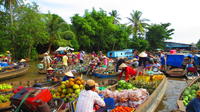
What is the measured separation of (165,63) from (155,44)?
2167 centimetres

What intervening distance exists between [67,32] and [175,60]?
17.0 m

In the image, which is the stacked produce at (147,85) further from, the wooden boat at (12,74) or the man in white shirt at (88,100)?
the wooden boat at (12,74)

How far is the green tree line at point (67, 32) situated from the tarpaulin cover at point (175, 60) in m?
15.4

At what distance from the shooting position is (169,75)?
43.8 feet

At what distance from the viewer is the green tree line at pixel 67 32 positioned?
2117 centimetres

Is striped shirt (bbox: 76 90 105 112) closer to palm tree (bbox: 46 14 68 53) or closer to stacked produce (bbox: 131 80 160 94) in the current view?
stacked produce (bbox: 131 80 160 94)

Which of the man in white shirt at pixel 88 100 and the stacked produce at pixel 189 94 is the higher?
the man in white shirt at pixel 88 100

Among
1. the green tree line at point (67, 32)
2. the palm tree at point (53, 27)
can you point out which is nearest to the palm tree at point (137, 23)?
the green tree line at point (67, 32)

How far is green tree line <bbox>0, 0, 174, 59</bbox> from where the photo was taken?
834 inches

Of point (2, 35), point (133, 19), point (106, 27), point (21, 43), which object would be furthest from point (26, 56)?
point (133, 19)

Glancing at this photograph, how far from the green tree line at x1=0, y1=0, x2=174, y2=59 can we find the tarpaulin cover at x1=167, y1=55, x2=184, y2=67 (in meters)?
15.4

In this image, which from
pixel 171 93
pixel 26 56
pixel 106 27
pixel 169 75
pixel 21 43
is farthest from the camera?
pixel 106 27

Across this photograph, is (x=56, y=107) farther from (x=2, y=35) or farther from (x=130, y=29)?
(x=130, y=29)

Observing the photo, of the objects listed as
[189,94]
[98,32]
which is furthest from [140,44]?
[189,94]
